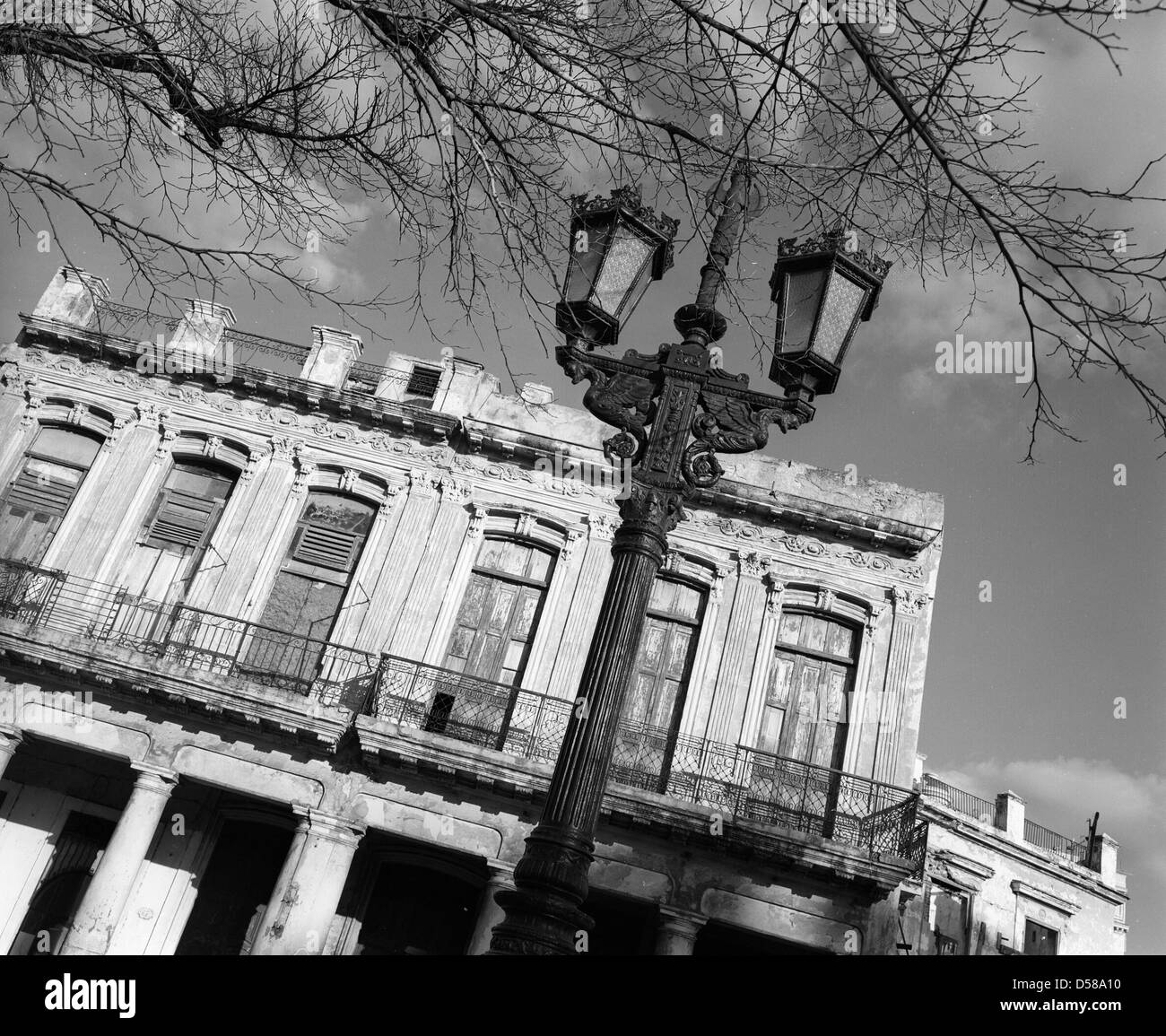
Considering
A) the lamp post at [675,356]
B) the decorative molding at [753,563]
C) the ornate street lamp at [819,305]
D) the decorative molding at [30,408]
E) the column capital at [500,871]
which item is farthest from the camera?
the decorative molding at [30,408]

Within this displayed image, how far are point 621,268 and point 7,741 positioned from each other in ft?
37.4

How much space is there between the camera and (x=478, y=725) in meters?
12.9

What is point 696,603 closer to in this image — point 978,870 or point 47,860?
point 47,860

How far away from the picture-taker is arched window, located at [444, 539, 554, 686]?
539 inches

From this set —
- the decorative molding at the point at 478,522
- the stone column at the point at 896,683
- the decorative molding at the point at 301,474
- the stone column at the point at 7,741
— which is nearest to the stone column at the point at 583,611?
the decorative molding at the point at 478,522

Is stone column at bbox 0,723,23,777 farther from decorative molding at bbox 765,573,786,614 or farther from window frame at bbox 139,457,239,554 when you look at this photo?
decorative molding at bbox 765,573,786,614

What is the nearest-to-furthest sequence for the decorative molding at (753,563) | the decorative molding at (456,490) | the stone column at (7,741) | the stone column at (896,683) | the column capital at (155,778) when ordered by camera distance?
the column capital at (155,778)
the stone column at (7,741)
the stone column at (896,683)
the decorative molding at (753,563)
the decorative molding at (456,490)

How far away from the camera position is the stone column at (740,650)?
13250mm

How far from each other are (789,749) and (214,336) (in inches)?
430

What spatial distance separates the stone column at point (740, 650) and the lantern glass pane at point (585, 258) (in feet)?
30.3

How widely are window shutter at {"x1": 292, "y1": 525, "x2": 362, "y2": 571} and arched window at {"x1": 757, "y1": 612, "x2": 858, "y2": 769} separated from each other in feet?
20.8

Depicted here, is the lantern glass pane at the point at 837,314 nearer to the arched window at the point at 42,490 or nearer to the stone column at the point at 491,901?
the stone column at the point at 491,901

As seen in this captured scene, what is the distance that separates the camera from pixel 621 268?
5.12m

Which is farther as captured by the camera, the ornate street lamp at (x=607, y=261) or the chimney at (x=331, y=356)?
the chimney at (x=331, y=356)
